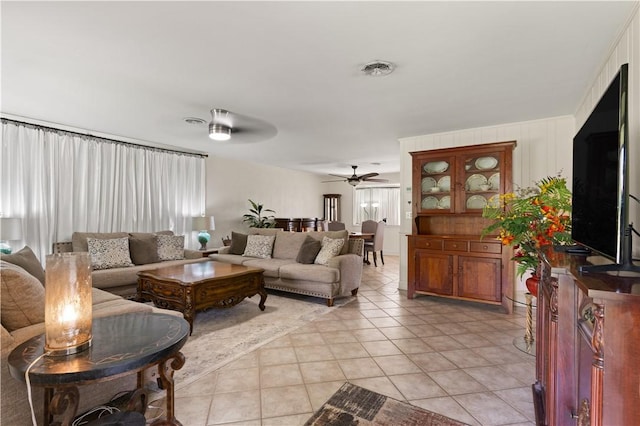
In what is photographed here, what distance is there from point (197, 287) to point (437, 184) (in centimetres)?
340

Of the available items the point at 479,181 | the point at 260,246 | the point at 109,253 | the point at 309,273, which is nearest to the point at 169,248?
the point at 109,253

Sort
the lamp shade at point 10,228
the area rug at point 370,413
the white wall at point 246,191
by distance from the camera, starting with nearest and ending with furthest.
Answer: the area rug at point 370,413 → the lamp shade at point 10,228 → the white wall at point 246,191

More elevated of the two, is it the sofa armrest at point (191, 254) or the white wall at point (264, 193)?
the white wall at point (264, 193)

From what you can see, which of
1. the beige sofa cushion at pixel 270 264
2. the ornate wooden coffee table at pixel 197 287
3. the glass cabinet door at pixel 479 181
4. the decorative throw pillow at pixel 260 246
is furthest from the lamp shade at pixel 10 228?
the glass cabinet door at pixel 479 181

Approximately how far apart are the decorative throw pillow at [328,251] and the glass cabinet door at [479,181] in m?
1.73

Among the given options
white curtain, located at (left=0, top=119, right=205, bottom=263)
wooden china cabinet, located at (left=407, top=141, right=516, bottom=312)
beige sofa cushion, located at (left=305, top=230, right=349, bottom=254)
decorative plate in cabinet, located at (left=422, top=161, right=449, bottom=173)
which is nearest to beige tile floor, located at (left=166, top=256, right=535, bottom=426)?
wooden china cabinet, located at (left=407, top=141, right=516, bottom=312)

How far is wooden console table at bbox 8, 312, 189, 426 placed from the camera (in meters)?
1.14

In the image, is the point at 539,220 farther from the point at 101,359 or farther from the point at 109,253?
the point at 109,253

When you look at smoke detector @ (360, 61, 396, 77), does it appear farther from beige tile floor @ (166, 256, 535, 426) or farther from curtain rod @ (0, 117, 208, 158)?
curtain rod @ (0, 117, 208, 158)

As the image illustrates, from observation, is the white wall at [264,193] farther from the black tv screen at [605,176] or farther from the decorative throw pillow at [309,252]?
the black tv screen at [605,176]

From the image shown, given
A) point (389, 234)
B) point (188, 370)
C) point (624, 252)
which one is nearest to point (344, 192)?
point (389, 234)

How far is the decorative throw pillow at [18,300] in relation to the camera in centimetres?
155

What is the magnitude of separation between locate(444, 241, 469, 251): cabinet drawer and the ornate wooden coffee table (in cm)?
243

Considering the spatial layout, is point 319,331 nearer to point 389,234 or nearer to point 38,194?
point 38,194
